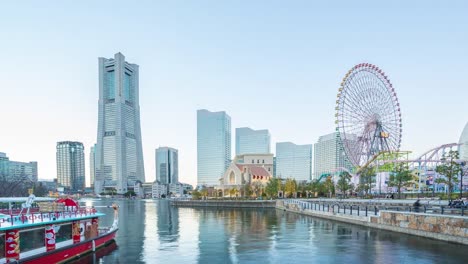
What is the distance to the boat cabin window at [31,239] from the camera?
91.6 ft

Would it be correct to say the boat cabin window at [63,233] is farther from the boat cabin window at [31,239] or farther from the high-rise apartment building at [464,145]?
the high-rise apartment building at [464,145]

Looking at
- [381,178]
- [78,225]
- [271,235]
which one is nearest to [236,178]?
[381,178]

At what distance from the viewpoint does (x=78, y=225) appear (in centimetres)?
3500

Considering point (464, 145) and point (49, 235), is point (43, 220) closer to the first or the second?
point (49, 235)

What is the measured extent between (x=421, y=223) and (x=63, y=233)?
39720 millimetres

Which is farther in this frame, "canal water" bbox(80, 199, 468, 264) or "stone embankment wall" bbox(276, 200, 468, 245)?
"stone embankment wall" bbox(276, 200, 468, 245)

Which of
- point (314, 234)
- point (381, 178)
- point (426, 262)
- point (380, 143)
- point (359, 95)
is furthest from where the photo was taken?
point (381, 178)

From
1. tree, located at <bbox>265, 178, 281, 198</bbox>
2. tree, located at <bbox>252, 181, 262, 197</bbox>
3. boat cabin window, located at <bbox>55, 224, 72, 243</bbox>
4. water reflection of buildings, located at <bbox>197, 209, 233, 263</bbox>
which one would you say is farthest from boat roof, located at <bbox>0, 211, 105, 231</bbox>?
tree, located at <bbox>252, 181, 262, 197</bbox>

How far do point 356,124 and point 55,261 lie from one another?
9101 cm

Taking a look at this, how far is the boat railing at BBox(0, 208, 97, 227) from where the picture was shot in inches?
1117

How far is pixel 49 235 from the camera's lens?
29719mm

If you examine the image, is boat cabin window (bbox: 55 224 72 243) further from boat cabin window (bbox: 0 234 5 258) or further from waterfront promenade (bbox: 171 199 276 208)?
waterfront promenade (bbox: 171 199 276 208)

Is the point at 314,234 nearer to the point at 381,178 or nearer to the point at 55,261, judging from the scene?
the point at 55,261

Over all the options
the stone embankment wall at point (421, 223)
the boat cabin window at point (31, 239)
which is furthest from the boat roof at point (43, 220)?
the stone embankment wall at point (421, 223)
